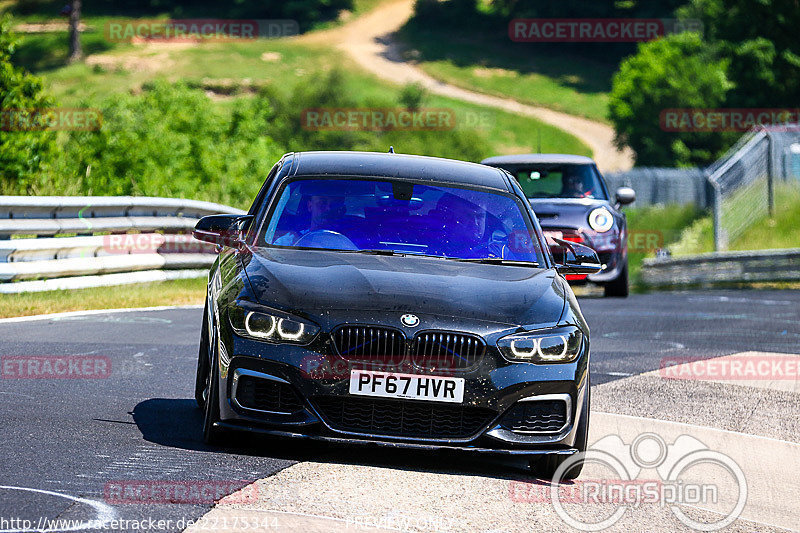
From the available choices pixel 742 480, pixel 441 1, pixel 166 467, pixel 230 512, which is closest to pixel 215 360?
pixel 166 467

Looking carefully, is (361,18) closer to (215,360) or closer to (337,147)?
(337,147)

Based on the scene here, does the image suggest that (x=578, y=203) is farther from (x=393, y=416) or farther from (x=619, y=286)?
(x=393, y=416)

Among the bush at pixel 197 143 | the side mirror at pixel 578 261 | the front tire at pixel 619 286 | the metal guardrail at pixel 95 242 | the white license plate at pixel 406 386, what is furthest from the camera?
the bush at pixel 197 143

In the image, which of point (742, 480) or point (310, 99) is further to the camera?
point (310, 99)

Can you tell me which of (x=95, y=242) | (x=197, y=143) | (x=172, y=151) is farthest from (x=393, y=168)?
(x=197, y=143)

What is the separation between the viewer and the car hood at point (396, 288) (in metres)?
5.92

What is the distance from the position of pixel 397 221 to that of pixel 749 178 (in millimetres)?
21808

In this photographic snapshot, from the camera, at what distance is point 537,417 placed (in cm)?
602

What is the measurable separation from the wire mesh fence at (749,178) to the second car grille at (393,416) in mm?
20399

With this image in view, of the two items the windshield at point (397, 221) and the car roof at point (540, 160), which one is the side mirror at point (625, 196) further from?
the windshield at point (397, 221)

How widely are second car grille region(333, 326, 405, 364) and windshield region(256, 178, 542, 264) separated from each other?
3.50 feet

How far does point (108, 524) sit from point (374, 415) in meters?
1.55

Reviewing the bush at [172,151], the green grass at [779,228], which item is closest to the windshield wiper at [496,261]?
the bush at [172,151]

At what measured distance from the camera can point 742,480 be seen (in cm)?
659
